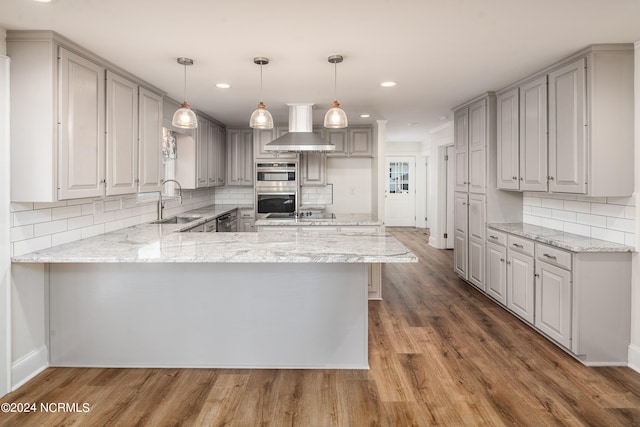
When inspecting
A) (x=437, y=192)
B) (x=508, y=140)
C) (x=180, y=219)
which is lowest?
(x=180, y=219)

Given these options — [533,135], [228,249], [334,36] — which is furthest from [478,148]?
[228,249]

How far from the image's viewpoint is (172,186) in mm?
5355

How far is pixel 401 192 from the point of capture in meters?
10.6

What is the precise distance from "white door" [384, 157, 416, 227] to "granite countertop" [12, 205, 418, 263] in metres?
7.49

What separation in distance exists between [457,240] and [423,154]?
→ 5.14 m

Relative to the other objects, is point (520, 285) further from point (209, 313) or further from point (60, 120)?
point (60, 120)

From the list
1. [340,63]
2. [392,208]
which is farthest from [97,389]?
[392,208]

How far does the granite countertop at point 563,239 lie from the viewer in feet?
9.66

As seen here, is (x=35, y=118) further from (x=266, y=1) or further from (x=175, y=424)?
(x=175, y=424)

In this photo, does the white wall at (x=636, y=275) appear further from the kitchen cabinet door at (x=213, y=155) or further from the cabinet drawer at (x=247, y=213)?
the cabinet drawer at (x=247, y=213)

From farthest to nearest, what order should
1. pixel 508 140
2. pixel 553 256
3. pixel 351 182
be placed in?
1. pixel 351 182
2. pixel 508 140
3. pixel 553 256

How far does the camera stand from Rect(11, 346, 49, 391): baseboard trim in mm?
2588

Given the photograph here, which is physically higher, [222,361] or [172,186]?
[172,186]

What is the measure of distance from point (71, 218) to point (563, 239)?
156 inches
